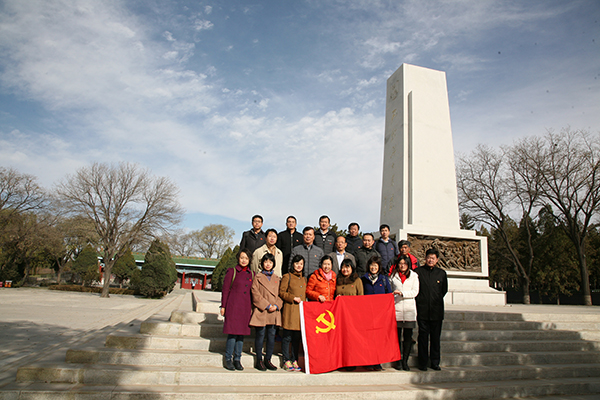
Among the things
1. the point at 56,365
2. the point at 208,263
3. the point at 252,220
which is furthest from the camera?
the point at 208,263

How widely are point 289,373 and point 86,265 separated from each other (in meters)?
33.1

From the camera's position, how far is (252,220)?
223 inches

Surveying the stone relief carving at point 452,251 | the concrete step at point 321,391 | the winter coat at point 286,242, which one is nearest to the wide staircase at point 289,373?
the concrete step at point 321,391

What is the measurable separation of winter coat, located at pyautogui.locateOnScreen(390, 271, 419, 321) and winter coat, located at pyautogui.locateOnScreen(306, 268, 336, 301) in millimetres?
937

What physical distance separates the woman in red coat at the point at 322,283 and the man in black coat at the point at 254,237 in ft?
3.96

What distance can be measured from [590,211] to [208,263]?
34.7 m

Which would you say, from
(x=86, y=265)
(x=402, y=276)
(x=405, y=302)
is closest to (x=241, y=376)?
(x=405, y=302)

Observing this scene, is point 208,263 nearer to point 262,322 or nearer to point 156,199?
point 156,199

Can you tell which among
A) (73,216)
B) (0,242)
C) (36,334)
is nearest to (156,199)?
(73,216)

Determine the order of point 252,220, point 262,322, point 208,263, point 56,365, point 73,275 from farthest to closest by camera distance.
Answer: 1. point 208,263
2. point 73,275
3. point 252,220
4. point 262,322
5. point 56,365

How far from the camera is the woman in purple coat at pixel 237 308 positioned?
14.3 feet

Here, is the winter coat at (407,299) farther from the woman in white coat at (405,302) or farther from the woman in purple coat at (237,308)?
the woman in purple coat at (237,308)

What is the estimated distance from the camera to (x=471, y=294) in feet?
30.6

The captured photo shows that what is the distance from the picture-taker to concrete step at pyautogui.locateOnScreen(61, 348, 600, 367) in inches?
168
